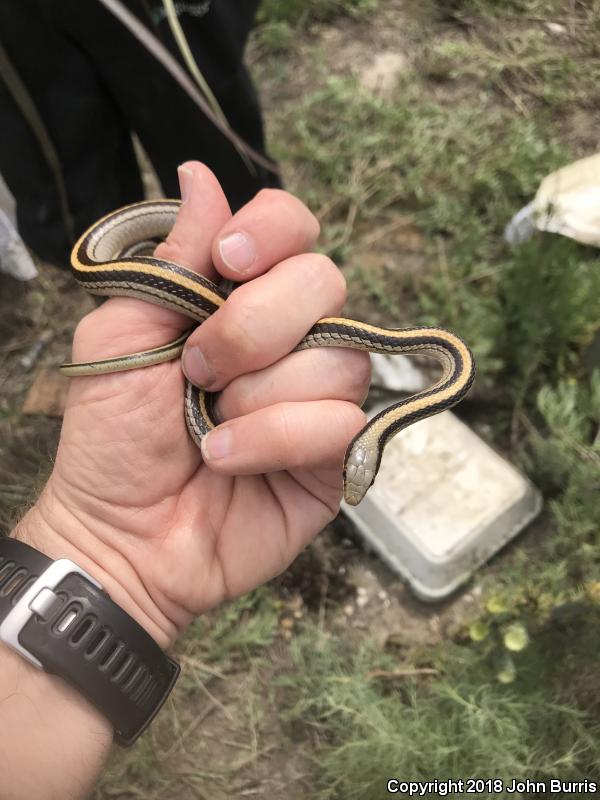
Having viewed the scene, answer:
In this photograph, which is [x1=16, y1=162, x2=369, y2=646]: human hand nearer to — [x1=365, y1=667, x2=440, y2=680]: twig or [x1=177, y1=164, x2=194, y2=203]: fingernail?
[x1=177, y1=164, x2=194, y2=203]: fingernail

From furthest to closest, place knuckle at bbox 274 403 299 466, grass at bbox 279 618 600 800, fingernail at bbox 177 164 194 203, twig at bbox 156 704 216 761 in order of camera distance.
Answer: twig at bbox 156 704 216 761 < grass at bbox 279 618 600 800 < fingernail at bbox 177 164 194 203 < knuckle at bbox 274 403 299 466

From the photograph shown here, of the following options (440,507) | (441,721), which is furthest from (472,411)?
(441,721)

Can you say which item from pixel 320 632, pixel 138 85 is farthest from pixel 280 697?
pixel 138 85

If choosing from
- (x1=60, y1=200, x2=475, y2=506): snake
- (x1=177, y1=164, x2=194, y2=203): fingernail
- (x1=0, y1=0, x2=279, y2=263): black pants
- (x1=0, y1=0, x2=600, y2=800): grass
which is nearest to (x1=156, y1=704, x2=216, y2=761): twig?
(x1=0, y1=0, x2=600, y2=800): grass

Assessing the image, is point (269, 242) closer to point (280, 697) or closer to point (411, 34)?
point (280, 697)

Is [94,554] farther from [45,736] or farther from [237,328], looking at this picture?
[237,328]

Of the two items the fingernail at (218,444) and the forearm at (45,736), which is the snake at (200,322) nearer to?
the fingernail at (218,444)
